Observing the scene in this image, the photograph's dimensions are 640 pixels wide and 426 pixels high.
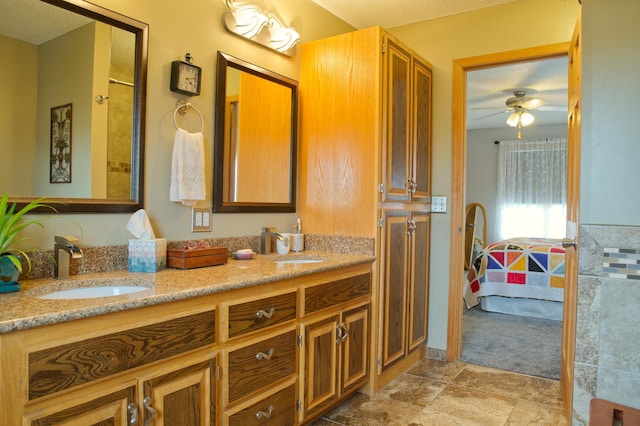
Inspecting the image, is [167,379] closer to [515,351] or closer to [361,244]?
[361,244]

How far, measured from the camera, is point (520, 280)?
4379 mm

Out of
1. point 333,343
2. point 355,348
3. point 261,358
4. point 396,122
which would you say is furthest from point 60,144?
point 396,122

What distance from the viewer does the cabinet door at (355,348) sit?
2240 mm

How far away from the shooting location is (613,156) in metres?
1.43

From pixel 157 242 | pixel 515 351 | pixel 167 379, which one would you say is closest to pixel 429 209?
pixel 515 351

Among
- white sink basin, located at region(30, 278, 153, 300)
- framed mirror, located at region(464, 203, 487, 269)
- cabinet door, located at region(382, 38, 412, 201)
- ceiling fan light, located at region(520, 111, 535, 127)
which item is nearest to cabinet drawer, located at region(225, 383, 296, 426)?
white sink basin, located at region(30, 278, 153, 300)

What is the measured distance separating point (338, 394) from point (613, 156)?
1562 millimetres

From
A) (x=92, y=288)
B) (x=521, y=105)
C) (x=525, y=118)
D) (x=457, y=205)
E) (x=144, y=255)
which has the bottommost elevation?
(x=92, y=288)

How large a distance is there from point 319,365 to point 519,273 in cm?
305

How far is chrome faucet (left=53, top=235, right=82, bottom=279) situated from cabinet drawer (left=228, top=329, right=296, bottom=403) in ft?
2.12

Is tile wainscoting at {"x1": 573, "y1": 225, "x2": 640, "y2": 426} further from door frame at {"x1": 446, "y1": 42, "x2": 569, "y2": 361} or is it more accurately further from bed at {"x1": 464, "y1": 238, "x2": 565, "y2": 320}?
bed at {"x1": 464, "y1": 238, "x2": 565, "y2": 320}

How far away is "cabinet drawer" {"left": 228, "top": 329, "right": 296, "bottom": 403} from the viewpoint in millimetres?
1608

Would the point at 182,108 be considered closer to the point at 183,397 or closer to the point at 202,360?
the point at 202,360

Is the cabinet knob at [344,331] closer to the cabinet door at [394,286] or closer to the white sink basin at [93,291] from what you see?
the cabinet door at [394,286]
